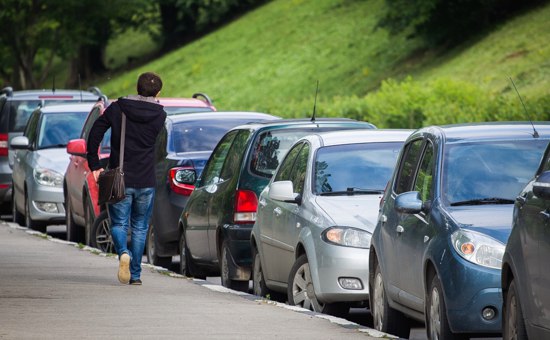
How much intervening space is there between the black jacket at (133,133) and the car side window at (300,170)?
1.25 meters

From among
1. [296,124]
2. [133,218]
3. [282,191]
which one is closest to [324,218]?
[282,191]

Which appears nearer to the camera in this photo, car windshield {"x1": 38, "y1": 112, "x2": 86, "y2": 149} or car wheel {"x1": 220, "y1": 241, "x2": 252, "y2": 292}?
car wheel {"x1": 220, "y1": 241, "x2": 252, "y2": 292}

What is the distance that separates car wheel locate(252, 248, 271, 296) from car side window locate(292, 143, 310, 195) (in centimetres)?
93

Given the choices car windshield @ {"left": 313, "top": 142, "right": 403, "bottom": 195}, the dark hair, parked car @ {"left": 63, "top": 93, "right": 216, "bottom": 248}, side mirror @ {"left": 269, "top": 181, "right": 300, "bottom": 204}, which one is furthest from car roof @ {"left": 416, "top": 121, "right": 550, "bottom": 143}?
parked car @ {"left": 63, "top": 93, "right": 216, "bottom": 248}

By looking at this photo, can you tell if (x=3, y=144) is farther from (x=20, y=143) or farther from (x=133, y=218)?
(x=133, y=218)

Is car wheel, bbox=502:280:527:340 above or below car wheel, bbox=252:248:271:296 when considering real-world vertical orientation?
above

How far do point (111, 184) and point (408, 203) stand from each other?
4018mm

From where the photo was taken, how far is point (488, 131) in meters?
11.4

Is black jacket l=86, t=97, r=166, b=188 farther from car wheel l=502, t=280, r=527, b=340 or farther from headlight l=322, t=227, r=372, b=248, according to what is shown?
car wheel l=502, t=280, r=527, b=340

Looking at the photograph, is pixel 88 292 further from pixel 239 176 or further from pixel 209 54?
pixel 209 54

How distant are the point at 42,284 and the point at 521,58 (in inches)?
1487

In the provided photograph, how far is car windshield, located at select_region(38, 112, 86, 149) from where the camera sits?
950 inches

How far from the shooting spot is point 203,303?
1286cm

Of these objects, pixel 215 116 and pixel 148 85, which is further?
pixel 215 116
